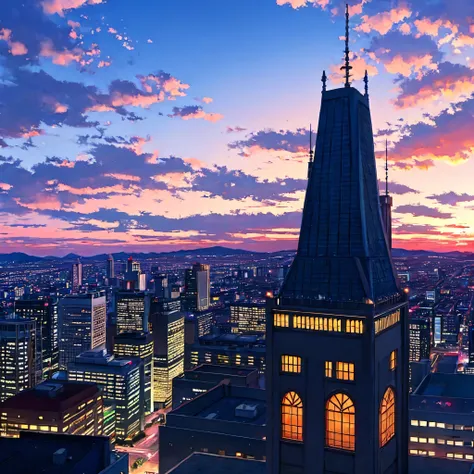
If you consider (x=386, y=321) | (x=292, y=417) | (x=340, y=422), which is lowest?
(x=292, y=417)

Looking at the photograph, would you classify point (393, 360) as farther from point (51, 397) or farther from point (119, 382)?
point (119, 382)

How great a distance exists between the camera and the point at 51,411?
132 meters

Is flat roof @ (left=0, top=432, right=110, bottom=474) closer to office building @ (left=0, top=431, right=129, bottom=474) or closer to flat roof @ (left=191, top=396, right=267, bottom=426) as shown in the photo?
office building @ (left=0, top=431, right=129, bottom=474)

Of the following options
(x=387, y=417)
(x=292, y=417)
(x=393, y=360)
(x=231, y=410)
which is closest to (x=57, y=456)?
(x=231, y=410)

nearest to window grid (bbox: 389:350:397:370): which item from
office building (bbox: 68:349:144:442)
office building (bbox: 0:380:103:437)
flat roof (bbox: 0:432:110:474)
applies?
flat roof (bbox: 0:432:110:474)

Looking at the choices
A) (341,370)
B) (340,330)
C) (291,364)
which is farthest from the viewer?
(291,364)

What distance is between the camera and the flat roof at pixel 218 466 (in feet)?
149

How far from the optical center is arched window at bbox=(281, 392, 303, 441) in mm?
34062

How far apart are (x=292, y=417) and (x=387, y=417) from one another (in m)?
6.48

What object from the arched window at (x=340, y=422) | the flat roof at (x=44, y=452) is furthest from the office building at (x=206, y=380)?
the arched window at (x=340, y=422)

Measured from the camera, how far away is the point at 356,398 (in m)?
31.9

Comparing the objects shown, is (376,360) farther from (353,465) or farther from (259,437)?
(259,437)

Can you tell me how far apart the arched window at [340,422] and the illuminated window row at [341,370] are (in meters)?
1.16

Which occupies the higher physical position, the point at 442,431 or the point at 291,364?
the point at 291,364
